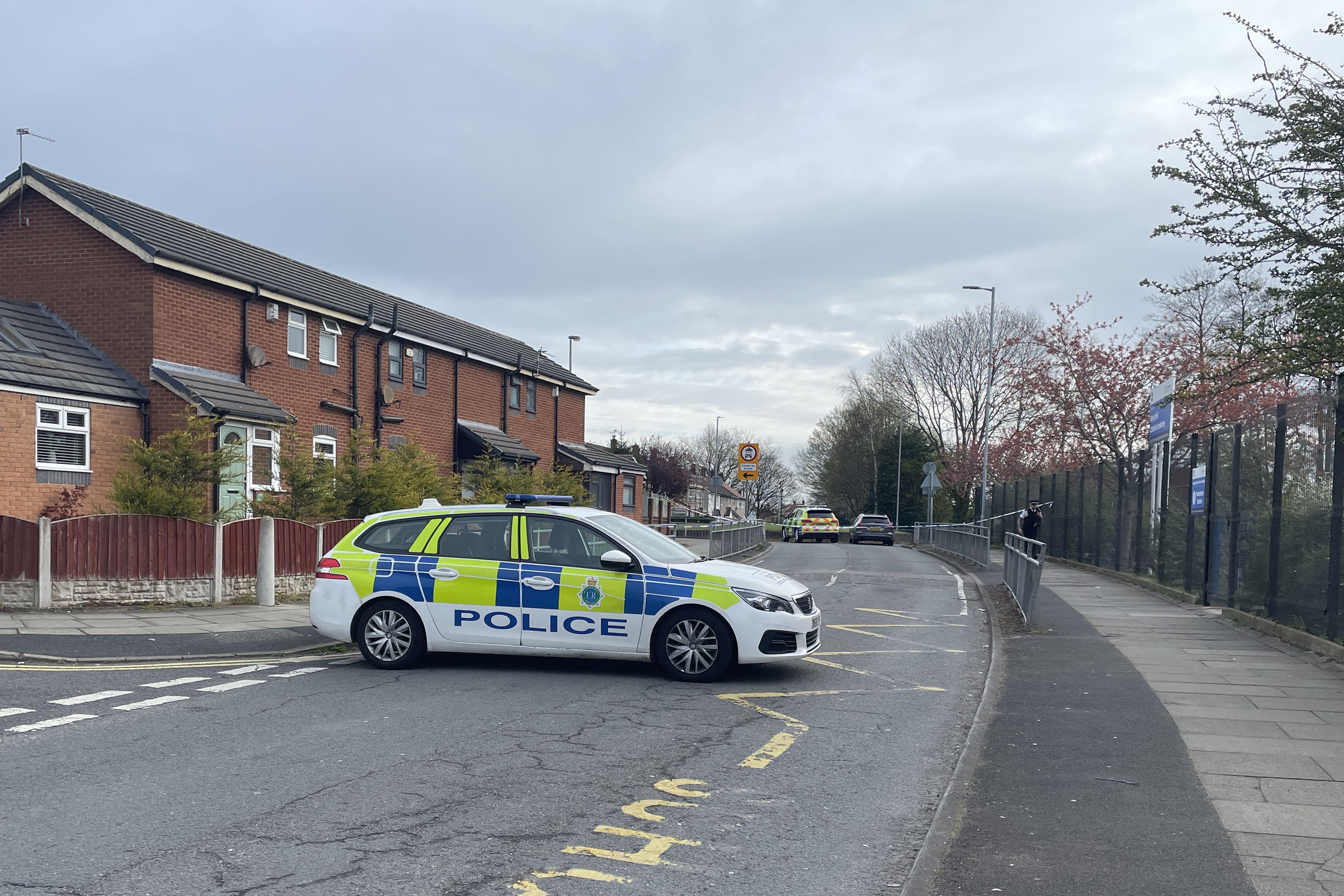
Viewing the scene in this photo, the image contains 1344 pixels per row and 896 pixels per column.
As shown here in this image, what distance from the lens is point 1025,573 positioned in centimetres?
1468

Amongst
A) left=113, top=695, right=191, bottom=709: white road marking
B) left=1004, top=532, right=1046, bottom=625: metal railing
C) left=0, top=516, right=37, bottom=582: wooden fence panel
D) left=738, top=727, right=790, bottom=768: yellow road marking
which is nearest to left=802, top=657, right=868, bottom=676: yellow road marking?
left=738, top=727, right=790, bottom=768: yellow road marking

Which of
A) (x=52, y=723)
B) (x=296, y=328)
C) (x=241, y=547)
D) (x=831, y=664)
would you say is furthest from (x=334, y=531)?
(x=52, y=723)

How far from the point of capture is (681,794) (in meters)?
6.02

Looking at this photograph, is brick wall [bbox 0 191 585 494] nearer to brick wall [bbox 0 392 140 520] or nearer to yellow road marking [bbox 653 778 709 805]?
brick wall [bbox 0 392 140 520]

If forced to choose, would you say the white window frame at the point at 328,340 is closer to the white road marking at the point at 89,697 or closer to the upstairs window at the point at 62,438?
the upstairs window at the point at 62,438

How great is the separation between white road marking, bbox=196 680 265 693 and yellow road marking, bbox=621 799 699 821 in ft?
15.5

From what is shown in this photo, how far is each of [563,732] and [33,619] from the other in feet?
27.0

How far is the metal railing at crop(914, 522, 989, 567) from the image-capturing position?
26.5 m

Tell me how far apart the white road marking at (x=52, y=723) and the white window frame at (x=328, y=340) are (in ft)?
60.3

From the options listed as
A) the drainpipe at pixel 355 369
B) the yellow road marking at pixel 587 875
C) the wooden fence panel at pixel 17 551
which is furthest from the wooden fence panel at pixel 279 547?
the yellow road marking at pixel 587 875

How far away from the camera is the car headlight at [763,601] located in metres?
9.57

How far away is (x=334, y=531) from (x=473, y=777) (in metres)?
11.8

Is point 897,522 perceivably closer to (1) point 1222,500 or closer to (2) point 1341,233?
(1) point 1222,500

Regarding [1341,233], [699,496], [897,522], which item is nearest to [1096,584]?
[1341,233]
